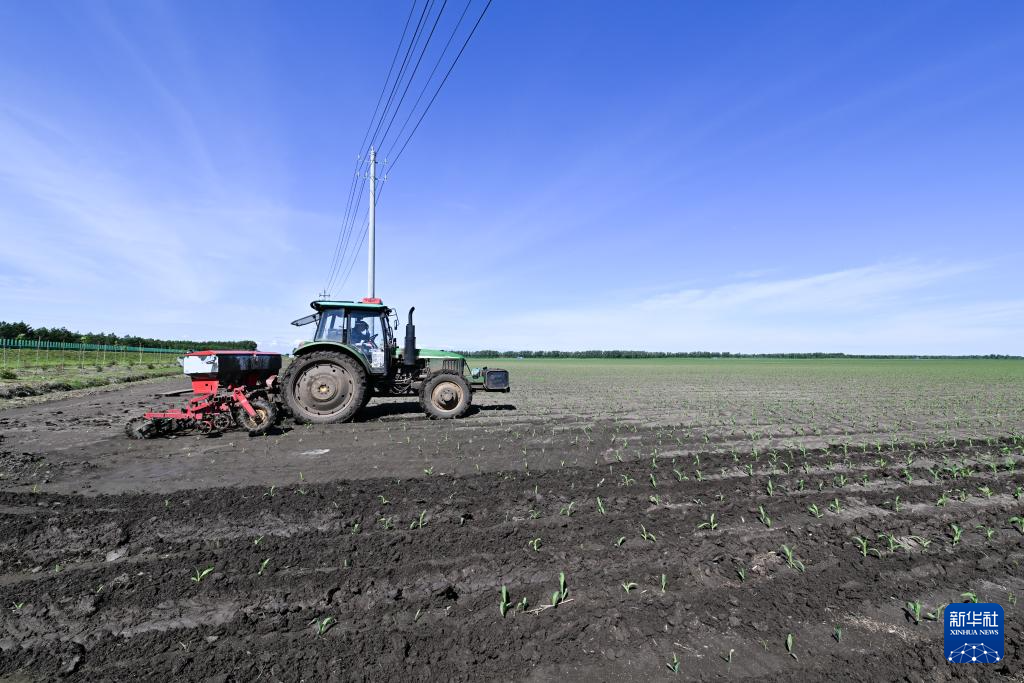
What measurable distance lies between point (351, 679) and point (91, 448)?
7.97m

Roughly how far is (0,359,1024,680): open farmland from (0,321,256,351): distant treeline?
121ft

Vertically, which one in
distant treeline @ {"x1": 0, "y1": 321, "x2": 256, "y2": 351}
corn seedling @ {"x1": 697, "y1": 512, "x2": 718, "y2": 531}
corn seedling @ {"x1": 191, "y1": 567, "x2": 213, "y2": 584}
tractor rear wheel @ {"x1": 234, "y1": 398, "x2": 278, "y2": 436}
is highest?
distant treeline @ {"x1": 0, "y1": 321, "x2": 256, "y2": 351}

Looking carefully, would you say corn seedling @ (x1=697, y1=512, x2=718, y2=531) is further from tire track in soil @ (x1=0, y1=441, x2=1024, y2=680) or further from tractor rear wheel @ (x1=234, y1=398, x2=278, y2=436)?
tractor rear wheel @ (x1=234, y1=398, x2=278, y2=436)

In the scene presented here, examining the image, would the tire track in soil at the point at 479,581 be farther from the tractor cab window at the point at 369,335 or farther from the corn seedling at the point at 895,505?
the tractor cab window at the point at 369,335

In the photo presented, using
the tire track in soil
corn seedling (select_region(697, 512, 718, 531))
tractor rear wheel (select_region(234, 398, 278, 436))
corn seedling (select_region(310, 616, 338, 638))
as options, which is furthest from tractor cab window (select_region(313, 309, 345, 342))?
corn seedling (select_region(697, 512, 718, 531))

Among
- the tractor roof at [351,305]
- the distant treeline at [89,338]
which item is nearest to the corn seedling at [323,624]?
the tractor roof at [351,305]

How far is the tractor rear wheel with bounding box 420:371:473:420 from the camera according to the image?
10.7 meters

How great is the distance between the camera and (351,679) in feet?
8.00

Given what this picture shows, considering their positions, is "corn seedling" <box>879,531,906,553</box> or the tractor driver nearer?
"corn seedling" <box>879,531,906,553</box>

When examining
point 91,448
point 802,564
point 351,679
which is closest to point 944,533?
point 802,564

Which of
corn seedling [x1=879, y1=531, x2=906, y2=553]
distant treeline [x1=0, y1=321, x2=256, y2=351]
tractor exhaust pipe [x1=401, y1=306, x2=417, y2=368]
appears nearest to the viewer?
corn seedling [x1=879, y1=531, x2=906, y2=553]

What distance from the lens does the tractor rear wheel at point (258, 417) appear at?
8.88 m

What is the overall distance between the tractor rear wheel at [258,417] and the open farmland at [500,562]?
57.4 inches

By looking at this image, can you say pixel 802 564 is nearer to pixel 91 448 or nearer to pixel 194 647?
pixel 194 647
